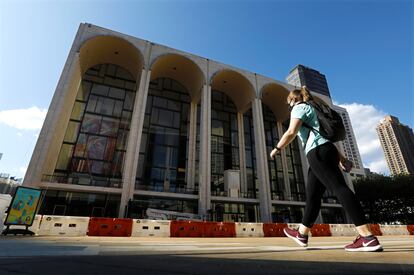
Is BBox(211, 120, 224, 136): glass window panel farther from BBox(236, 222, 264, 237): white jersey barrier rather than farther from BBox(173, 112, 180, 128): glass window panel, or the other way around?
BBox(236, 222, 264, 237): white jersey barrier

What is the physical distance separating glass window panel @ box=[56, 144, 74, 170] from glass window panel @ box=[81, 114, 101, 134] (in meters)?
2.22

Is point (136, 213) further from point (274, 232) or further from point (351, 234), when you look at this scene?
point (351, 234)

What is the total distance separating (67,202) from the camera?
1812 centimetres

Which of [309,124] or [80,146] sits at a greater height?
[80,146]

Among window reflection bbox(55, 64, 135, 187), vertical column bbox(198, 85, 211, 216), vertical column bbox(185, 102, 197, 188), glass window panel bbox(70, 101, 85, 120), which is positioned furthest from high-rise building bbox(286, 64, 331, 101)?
glass window panel bbox(70, 101, 85, 120)

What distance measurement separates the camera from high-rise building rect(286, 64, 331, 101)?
129 m

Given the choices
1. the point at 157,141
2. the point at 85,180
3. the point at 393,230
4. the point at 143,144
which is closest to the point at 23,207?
the point at 85,180

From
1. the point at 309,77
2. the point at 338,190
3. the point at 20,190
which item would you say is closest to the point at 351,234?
the point at 338,190

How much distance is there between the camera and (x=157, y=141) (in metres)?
24.4

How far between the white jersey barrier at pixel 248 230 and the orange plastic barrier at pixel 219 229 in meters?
0.29

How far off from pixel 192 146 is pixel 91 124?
35.5ft

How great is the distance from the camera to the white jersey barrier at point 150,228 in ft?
33.8

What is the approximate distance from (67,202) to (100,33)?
632 inches

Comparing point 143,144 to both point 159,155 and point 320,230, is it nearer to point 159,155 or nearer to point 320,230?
point 159,155
